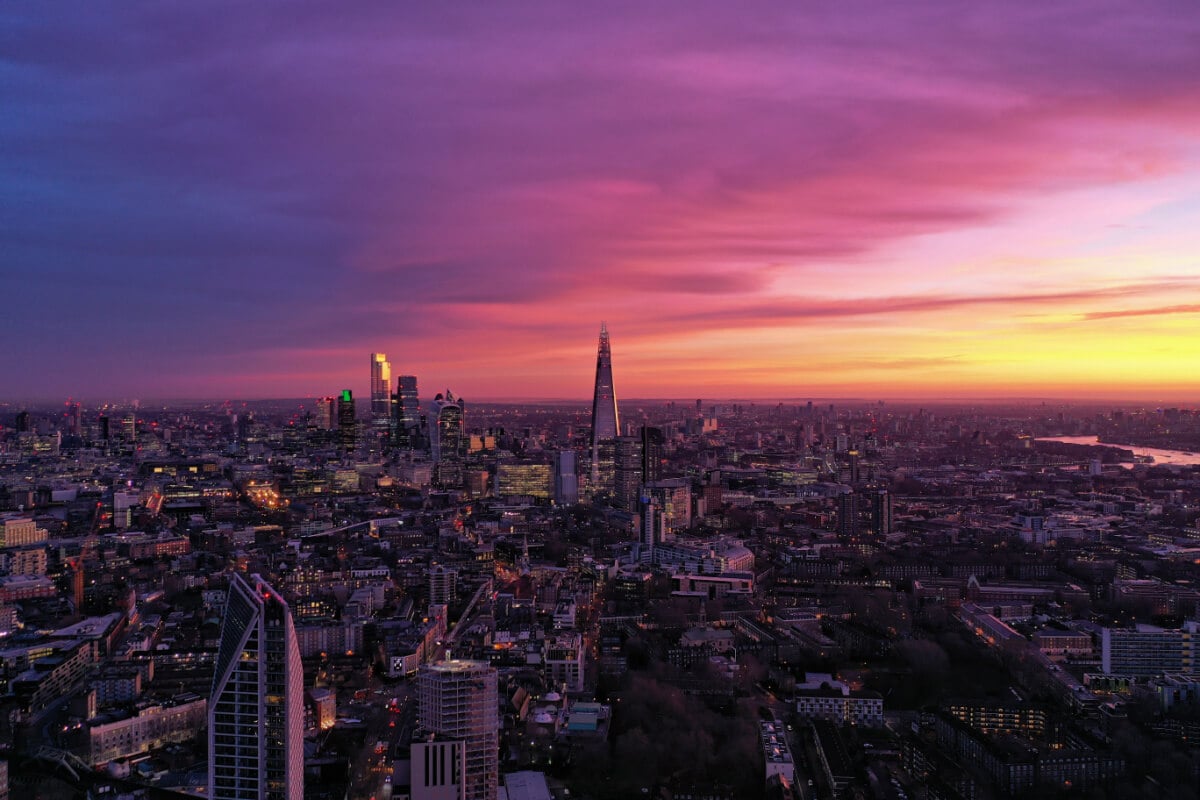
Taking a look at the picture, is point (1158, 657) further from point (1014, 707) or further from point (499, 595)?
point (499, 595)

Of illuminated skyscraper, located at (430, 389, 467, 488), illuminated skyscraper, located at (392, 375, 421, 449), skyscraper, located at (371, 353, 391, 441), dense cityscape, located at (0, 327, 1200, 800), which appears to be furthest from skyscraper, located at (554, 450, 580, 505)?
skyscraper, located at (371, 353, 391, 441)

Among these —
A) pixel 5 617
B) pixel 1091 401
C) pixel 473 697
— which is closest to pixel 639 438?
pixel 5 617

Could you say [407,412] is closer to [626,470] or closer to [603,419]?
[603,419]

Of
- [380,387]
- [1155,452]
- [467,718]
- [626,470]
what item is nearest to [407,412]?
[380,387]

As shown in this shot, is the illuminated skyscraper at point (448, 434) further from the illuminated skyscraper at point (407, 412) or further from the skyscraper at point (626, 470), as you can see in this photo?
the skyscraper at point (626, 470)

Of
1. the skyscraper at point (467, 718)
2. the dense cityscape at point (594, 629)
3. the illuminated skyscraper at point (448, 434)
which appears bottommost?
the dense cityscape at point (594, 629)

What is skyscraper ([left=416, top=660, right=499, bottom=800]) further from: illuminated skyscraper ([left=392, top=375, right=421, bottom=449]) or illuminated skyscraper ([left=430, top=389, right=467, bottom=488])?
illuminated skyscraper ([left=392, top=375, right=421, bottom=449])

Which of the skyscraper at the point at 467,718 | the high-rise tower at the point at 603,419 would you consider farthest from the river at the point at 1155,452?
the skyscraper at the point at 467,718
